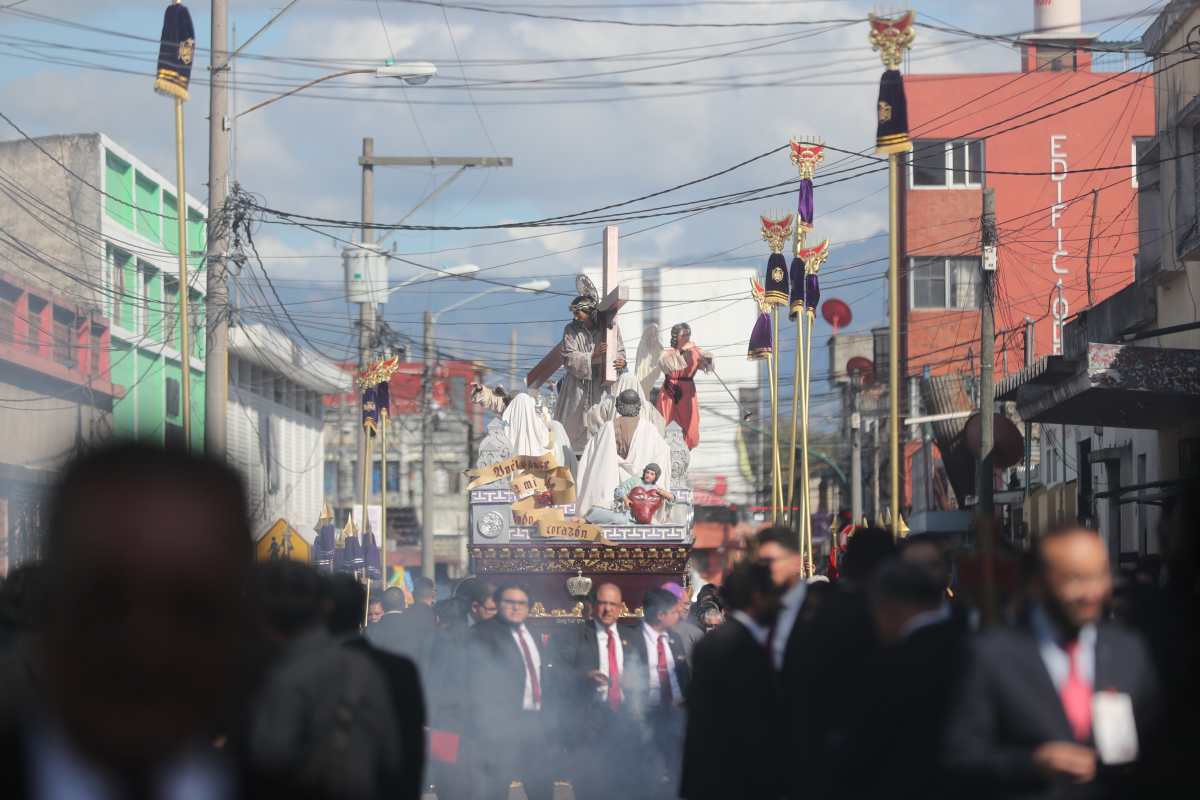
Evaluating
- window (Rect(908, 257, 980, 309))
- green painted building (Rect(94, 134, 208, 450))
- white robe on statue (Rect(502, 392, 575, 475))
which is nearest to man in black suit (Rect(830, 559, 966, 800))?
white robe on statue (Rect(502, 392, 575, 475))

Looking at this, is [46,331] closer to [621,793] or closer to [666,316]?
[621,793]

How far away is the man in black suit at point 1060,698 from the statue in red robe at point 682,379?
45.5 feet

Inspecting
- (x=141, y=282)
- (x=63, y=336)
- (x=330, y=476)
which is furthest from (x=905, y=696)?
(x=330, y=476)

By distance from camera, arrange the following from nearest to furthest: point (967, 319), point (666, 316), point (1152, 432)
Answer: point (1152, 432)
point (967, 319)
point (666, 316)

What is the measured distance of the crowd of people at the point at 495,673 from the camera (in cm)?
178

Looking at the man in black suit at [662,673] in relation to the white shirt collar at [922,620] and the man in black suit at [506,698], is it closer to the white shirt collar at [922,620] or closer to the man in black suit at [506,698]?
the man in black suit at [506,698]

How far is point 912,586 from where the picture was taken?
19.0ft

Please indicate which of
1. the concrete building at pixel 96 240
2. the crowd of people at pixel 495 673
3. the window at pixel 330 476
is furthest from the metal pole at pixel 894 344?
the window at pixel 330 476

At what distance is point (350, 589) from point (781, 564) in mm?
2061

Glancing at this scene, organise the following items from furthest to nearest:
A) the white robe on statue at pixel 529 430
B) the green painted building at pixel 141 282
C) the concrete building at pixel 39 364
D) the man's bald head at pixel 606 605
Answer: the green painted building at pixel 141 282, the concrete building at pixel 39 364, the white robe on statue at pixel 529 430, the man's bald head at pixel 606 605

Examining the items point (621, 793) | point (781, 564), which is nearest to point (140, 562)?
point (781, 564)

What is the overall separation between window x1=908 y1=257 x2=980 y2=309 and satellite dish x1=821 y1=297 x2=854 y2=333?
3.62 meters

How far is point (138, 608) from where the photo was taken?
1.77 metres

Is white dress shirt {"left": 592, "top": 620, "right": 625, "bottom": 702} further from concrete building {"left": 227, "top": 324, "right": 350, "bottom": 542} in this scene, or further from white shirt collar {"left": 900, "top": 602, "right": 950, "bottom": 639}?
concrete building {"left": 227, "top": 324, "right": 350, "bottom": 542}
